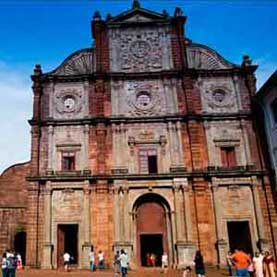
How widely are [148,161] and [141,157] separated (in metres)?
0.57

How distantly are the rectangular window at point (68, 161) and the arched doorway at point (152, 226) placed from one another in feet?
17.3

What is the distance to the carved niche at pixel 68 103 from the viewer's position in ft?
97.8

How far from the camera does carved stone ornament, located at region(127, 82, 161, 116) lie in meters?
29.8

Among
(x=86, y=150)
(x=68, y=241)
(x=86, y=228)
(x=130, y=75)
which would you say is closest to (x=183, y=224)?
(x=86, y=228)

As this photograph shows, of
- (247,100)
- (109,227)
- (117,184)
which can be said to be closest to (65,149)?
(117,184)

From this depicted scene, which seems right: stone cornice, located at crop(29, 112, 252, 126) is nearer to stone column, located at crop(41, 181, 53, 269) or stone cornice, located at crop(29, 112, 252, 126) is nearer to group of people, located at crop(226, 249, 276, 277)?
stone column, located at crop(41, 181, 53, 269)

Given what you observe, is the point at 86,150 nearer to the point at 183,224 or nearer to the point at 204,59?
the point at 183,224

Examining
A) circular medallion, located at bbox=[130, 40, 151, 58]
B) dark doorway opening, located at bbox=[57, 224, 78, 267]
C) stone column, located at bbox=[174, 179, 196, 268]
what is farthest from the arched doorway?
circular medallion, located at bbox=[130, 40, 151, 58]

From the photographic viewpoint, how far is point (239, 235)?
27641 millimetres

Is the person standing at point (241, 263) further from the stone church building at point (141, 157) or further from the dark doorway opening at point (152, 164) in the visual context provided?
the dark doorway opening at point (152, 164)

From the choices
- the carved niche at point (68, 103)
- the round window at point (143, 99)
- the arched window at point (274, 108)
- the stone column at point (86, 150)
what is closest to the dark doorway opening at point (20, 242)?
the stone column at point (86, 150)

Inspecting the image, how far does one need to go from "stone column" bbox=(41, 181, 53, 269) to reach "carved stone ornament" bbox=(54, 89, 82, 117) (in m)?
5.65

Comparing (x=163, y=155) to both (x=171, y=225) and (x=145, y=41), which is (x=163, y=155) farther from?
(x=145, y=41)

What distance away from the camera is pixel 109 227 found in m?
26.3
